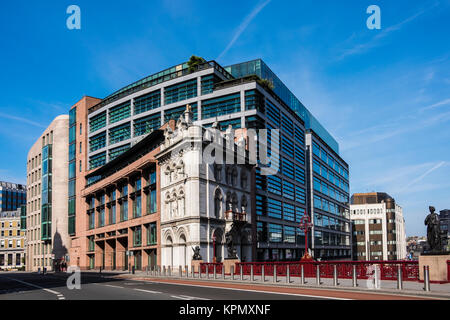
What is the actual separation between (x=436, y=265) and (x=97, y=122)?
79005 millimetres

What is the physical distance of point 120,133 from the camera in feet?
273

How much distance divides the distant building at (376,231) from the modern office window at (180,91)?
99793mm

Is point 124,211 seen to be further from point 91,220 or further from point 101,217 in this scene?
A: point 91,220

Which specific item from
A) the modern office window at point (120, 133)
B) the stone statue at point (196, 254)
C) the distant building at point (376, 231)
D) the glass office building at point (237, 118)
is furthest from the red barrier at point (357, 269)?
the distant building at point (376, 231)

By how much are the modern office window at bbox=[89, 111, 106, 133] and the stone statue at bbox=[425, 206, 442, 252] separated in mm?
73781

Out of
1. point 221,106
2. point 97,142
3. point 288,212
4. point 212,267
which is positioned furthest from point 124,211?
point 212,267

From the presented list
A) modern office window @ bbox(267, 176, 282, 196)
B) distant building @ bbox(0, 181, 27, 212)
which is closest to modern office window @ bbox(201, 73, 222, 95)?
modern office window @ bbox(267, 176, 282, 196)

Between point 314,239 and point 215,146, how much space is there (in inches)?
2164

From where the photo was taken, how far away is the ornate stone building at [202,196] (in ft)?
148

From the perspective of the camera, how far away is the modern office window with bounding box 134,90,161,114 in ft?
248

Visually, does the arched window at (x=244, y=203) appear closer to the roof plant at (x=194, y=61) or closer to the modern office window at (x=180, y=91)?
the modern office window at (x=180, y=91)

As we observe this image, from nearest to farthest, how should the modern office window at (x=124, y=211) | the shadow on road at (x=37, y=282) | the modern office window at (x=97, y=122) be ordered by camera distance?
the shadow on road at (x=37, y=282) < the modern office window at (x=124, y=211) < the modern office window at (x=97, y=122)
